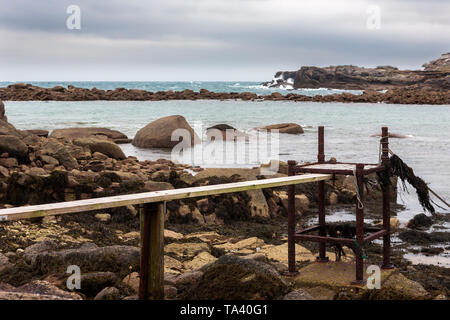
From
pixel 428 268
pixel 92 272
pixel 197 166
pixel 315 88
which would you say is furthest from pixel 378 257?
pixel 315 88

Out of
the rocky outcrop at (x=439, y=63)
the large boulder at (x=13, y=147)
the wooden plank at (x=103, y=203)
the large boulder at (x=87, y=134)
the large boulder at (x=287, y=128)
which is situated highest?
the rocky outcrop at (x=439, y=63)

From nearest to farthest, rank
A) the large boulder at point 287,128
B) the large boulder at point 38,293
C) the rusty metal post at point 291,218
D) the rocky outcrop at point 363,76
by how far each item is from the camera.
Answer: the large boulder at point 38,293 → the rusty metal post at point 291,218 → the large boulder at point 287,128 → the rocky outcrop at point 363,76

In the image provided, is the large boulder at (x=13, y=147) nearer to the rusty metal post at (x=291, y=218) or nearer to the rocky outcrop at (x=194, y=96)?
the rusty metal post at (x=291, y=218)

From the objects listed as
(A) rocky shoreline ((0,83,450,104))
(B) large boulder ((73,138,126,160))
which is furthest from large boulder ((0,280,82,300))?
(A) rocky shoreline ((0,83,450,104))

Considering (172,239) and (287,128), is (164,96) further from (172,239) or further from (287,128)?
(172,239)

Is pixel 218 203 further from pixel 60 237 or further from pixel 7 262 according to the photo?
pixel 7 262

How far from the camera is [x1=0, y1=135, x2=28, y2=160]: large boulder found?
44.5ft

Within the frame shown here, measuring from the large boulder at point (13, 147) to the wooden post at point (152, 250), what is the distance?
9699mm

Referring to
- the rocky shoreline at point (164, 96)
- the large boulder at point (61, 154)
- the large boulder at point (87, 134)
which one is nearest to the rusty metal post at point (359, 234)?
the large boulder at point (61, 154)

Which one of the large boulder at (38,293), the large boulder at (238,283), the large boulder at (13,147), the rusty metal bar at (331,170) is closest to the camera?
the large boulder at (38,293)

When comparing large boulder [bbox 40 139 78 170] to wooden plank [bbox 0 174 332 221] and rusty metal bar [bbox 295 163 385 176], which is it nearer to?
rusty metal bar [bbox 295 163 385 176]

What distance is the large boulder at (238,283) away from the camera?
205 inches

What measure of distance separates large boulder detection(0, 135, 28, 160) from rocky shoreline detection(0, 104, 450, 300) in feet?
0.07

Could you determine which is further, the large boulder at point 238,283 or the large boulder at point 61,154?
the large boulder at point 61,154
